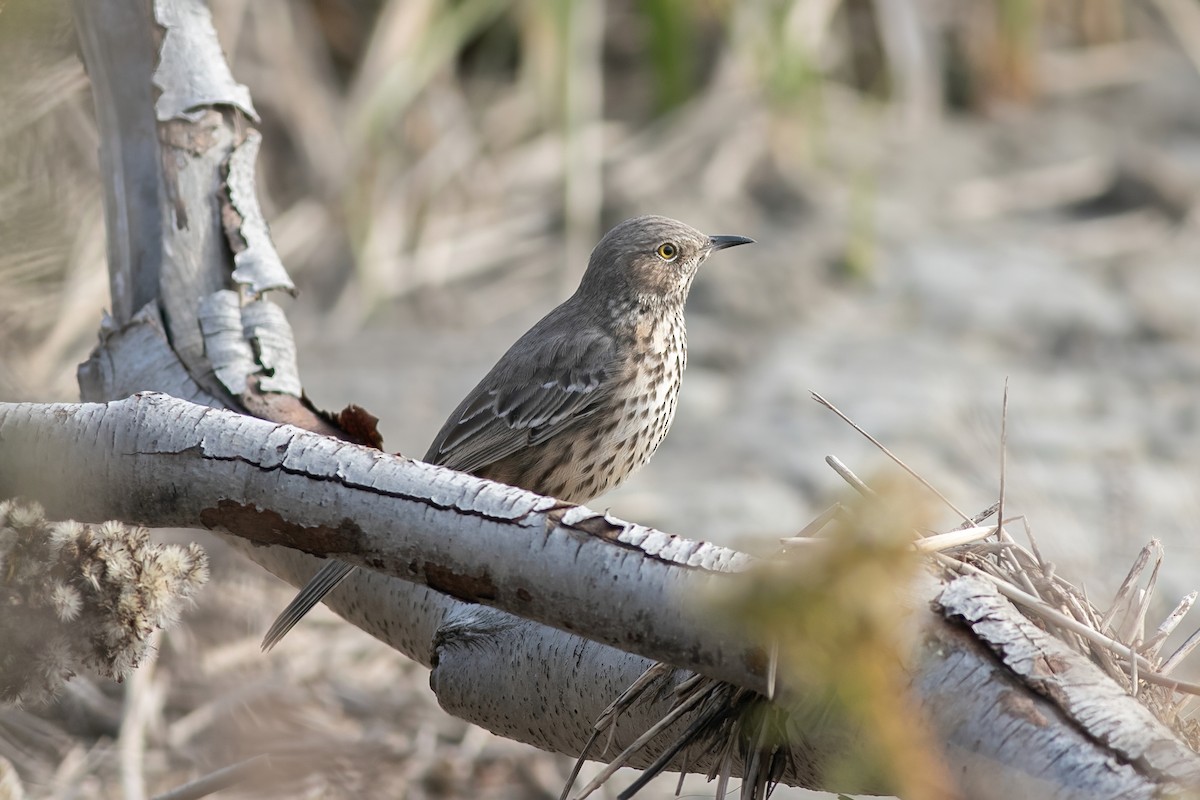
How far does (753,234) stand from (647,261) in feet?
11.1

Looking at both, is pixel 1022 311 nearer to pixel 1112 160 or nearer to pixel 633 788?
pixel 1112 160

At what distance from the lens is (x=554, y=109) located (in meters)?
8.21

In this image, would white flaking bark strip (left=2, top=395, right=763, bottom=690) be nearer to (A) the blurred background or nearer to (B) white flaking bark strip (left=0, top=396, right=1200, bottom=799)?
(B) white flaking bark strip (left=0, top=396, right=1200, bottom=799)

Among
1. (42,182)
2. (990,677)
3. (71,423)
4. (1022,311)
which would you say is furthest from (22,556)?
(1022,311)

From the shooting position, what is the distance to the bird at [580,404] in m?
4.18

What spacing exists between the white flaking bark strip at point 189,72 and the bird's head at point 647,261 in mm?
1403

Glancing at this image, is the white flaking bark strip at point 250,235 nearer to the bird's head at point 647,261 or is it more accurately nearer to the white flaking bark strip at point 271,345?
the white flaking bark strip at point 271,345

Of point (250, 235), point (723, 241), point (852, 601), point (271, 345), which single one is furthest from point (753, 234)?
point (852, 601)

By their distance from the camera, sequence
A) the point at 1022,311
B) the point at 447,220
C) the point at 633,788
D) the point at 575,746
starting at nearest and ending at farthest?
the point at 633,788, the point at 575,746, the point at 1022,311, the point at 447,220

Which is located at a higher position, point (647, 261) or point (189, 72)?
point (189, 72)

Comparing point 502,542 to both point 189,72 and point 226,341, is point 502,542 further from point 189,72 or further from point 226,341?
point 189,72

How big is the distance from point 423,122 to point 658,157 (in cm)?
139

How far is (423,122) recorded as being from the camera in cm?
825

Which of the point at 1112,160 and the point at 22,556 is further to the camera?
the point at 1112,160
